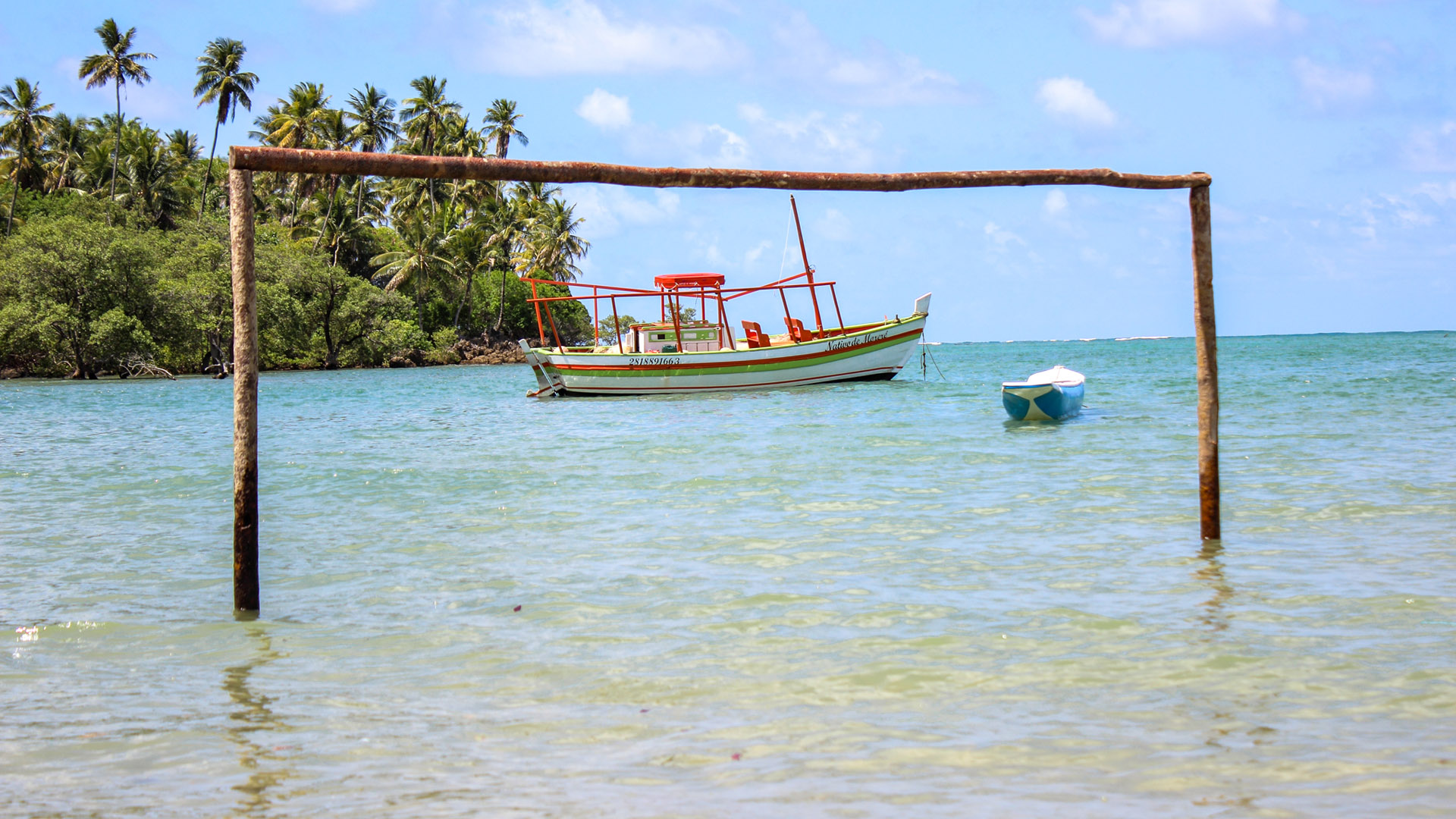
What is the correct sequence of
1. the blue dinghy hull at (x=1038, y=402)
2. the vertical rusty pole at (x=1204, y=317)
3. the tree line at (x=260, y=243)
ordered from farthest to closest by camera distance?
the tree line at (x=260, y=243), the blue dinghy hull at (x=1038, y=402), the vertical rusty pole at (x=1204, y=317)

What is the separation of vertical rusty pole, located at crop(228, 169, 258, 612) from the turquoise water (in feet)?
1.19

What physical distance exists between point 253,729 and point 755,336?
26925 millimetres

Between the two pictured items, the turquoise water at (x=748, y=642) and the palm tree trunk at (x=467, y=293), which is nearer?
the turquoise water at (x=748, y=642)

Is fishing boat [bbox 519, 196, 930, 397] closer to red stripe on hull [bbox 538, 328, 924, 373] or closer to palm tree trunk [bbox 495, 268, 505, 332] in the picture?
red stripe on hull [bbox 538, 328, 924, 373]

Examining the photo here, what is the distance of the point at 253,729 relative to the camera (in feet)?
13.7

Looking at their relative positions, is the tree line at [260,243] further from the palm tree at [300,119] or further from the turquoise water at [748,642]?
the turquoise water at [748,642]

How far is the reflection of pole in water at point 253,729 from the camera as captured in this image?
3.55 meters

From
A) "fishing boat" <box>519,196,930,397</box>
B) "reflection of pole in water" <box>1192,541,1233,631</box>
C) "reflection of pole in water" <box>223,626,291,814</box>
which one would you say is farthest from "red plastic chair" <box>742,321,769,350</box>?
"reflection of pole in water" <box>223,626,291,814</box>

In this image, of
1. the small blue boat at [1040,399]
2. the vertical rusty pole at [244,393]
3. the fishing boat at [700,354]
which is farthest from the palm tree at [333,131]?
the vertical rusty pole at [244,393]

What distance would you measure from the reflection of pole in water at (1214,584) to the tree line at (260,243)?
43.5 m

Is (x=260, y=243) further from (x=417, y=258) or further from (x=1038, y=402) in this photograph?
(x=1038, y=402)

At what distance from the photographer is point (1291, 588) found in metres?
6.16

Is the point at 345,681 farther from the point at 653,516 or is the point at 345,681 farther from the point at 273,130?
the point at 273,130

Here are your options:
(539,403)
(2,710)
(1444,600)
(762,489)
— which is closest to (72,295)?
(539,403)
